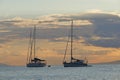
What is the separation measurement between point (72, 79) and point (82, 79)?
2903 millimetres

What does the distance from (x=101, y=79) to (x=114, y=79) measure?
489cm

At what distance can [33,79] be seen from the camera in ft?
472

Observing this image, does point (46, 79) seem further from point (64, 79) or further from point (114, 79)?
point (114, 79)

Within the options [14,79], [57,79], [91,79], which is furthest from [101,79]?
[14,79]

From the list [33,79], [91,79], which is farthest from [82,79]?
[33,79]

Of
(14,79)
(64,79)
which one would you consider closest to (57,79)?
(64,79)

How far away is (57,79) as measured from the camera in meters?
144

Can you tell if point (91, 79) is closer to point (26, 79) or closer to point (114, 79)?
point (114, 79)

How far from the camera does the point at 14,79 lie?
145250 millimetres

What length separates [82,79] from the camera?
141 metres

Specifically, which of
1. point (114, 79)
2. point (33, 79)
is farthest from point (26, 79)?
point (114, 79)

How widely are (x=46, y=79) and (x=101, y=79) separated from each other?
50.5 ft

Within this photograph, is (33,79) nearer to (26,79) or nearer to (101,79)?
(26,79)

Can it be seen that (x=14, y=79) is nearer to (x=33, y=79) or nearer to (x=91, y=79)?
(x=33, y=79)
